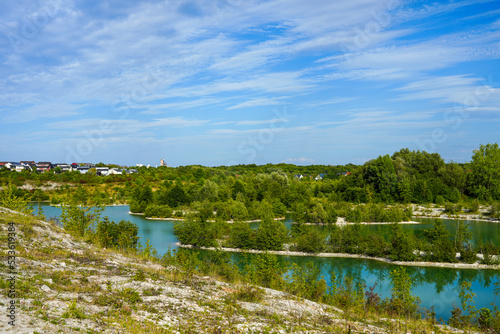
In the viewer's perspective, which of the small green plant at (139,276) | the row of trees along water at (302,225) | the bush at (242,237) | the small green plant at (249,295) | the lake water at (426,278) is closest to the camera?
the small green plant at (139,276)

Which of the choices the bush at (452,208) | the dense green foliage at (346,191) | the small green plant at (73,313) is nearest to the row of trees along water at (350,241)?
the dense green foliage at (346,191)

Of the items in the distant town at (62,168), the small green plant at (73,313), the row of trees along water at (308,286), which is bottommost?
the row of trees along water at (308,286)

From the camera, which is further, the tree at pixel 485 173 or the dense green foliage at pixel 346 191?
the tree at pixel 485 173

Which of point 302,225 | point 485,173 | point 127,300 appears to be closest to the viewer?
point 127,300

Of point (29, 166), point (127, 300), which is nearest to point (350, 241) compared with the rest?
point (127, 300)

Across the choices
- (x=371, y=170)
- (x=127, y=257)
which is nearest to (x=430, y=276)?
(x=127, y=257)

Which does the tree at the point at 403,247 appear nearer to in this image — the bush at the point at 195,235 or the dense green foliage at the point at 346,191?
the bush at the point at 195,235

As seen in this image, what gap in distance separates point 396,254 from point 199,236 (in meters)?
16.5

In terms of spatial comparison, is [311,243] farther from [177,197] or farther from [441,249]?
[177,197]

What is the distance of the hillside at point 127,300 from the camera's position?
227 inches

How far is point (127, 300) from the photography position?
6953 mm

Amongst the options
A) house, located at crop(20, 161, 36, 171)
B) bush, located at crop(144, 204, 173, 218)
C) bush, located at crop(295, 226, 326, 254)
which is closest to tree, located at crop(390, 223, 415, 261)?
bush, located at crop(295, 226, 326, 254)

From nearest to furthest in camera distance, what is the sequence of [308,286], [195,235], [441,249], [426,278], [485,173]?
[308,286] → [426,278] → [441,249] → [195,235] → [485,173]

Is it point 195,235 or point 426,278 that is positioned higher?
point 195,235
